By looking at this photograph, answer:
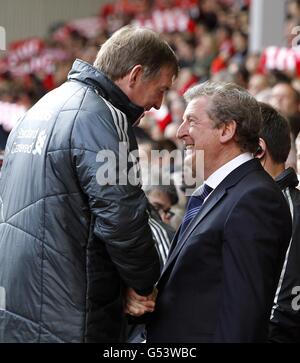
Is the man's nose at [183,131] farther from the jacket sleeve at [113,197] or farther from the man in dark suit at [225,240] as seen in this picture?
the jacket sleeve at [113,197]

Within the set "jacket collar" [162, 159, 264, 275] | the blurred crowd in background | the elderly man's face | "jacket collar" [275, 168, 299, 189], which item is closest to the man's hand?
"jacket collar" [162, 159, 264, 275]

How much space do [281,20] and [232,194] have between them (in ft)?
A: 26.1

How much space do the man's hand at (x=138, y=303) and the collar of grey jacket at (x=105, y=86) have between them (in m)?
0.68

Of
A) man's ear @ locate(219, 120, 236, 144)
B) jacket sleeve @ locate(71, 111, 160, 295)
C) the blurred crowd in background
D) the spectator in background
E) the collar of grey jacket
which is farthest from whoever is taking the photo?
the blurred crowd in background

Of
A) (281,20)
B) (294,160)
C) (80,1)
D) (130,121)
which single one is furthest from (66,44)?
(130,121)

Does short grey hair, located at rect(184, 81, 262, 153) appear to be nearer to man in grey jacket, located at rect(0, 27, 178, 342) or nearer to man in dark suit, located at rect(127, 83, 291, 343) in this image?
man in dark suit, located at rect(127, 83, 291, 343)

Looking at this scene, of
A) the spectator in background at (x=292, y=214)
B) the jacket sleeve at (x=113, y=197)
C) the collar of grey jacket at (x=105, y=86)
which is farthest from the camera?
the spectator in background at (x=292, y=214)

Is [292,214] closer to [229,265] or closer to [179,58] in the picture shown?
[229,265]

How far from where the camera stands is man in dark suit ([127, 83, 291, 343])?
2904 mm

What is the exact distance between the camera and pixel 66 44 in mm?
16234

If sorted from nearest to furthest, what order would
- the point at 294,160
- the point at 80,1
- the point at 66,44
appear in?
the point at 294,160
the point at 66,44
the point at 80,1

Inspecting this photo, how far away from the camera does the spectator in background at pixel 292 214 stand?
3375mm

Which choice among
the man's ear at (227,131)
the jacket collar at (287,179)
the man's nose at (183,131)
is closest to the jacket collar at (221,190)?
the man's ear at (227,131)
